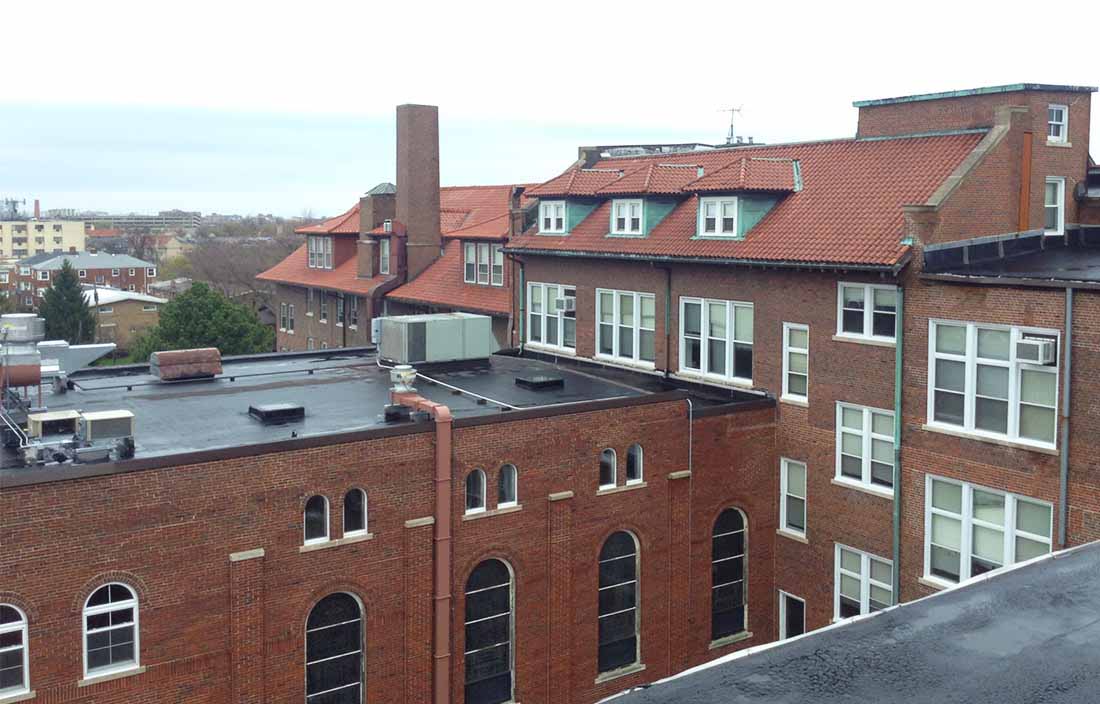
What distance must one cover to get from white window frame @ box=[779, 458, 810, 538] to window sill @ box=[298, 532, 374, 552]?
10.7m

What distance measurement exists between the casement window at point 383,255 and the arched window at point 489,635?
3315 cm

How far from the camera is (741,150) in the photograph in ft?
106

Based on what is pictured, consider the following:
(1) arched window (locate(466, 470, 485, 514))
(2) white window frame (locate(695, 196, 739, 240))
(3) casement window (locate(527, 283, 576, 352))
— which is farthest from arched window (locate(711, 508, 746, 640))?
(3) casement window (locate(527, 283, 576, 352))

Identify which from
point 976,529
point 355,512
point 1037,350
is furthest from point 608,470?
point 1037,350

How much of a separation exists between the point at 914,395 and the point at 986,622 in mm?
11271

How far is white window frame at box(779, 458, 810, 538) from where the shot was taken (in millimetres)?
25688

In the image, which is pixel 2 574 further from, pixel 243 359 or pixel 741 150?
pixel 741 150

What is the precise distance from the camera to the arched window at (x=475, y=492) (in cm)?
2162

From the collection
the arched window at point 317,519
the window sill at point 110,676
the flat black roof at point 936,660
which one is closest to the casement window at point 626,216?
the arched window at point 317,519

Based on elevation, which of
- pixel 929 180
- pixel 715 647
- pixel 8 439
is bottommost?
pixel 715 647

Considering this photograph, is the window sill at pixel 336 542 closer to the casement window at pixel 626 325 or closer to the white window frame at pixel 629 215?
the casement window at pixel 626 325

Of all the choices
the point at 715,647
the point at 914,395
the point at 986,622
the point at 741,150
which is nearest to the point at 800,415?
the point at 914,395

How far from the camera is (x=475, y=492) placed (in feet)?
71.5

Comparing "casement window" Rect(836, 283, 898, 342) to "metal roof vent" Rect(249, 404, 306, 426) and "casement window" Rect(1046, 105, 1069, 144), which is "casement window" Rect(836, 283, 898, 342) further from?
"metal roof vent" Rect(249, 404, 306, 426)
